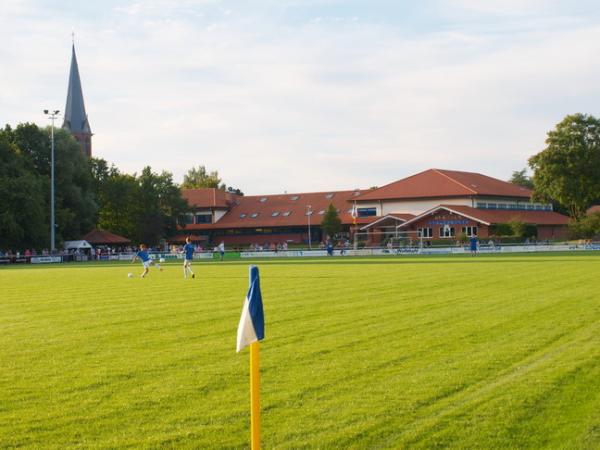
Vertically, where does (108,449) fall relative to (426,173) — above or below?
below

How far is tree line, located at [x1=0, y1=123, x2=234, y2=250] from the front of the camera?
3127 inches

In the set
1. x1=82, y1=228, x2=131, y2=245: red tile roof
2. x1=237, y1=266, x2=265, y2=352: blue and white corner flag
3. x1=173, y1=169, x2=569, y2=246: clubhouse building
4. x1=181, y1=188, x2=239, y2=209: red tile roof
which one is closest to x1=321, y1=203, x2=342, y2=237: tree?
x1=173, y1=169, x2=569, y2=246: clubhouse building

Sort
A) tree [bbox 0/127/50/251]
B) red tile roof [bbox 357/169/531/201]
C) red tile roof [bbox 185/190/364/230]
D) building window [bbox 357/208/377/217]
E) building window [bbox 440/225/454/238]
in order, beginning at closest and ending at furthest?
tree [bbox 0/127/50/251] < building window [bbox 440/225/454/238] < red tile roof [bbox 357/169/531/201] < building window [bbox 357/208/377/217] < red tile roof [bbox 185/190/364/230]

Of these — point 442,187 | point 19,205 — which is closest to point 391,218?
point 442,187

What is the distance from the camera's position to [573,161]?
94.3m

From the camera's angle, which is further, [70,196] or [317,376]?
[70,196]

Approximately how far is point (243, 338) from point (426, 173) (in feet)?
356

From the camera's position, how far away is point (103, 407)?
31.6 feet

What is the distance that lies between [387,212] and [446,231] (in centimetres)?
1551

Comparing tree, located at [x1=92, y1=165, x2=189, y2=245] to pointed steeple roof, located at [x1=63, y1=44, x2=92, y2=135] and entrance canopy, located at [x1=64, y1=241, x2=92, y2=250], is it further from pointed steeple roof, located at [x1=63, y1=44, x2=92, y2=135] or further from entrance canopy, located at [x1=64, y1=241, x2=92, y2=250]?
pointed steeple roof, located at [x1=63, y1=44, x2=92, y2=135]

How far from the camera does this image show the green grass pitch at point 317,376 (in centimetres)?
841

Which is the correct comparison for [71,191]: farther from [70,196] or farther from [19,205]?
[19,205]

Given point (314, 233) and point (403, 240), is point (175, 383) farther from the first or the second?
point (314, 233)

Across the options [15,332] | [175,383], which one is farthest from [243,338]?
[15,332]
